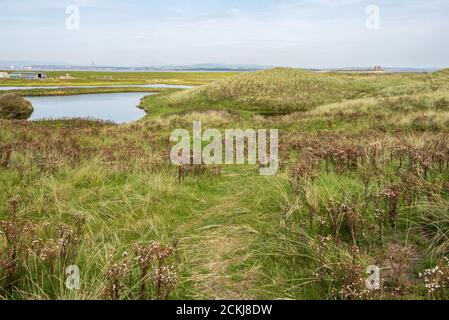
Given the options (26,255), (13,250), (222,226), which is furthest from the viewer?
(222,226)

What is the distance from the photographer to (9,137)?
1322 centimetres

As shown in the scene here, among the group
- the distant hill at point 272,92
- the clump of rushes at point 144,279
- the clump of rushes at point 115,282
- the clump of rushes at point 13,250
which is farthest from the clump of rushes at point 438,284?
the distant hill at point 272,92

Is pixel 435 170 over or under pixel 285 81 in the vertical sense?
under

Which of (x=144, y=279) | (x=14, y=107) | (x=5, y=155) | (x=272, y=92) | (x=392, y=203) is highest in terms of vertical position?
(x=272, y=92)

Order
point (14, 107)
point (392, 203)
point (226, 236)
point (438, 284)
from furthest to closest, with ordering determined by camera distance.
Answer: point (14, 107)
point (226, 236)
point (392, 203)
point (438, 284)

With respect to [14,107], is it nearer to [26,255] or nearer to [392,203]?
[26,255]

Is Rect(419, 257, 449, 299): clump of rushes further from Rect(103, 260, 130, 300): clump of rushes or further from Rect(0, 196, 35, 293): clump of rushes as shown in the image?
Rect(0, 196, 35, 293): clump of rushes

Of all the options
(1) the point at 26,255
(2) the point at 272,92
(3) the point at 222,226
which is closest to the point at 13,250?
(1) the point at 26,255

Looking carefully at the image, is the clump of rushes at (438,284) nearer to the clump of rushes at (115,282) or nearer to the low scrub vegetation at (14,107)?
the clump of rushes at (115,282)

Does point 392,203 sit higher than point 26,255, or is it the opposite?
point 392,203
